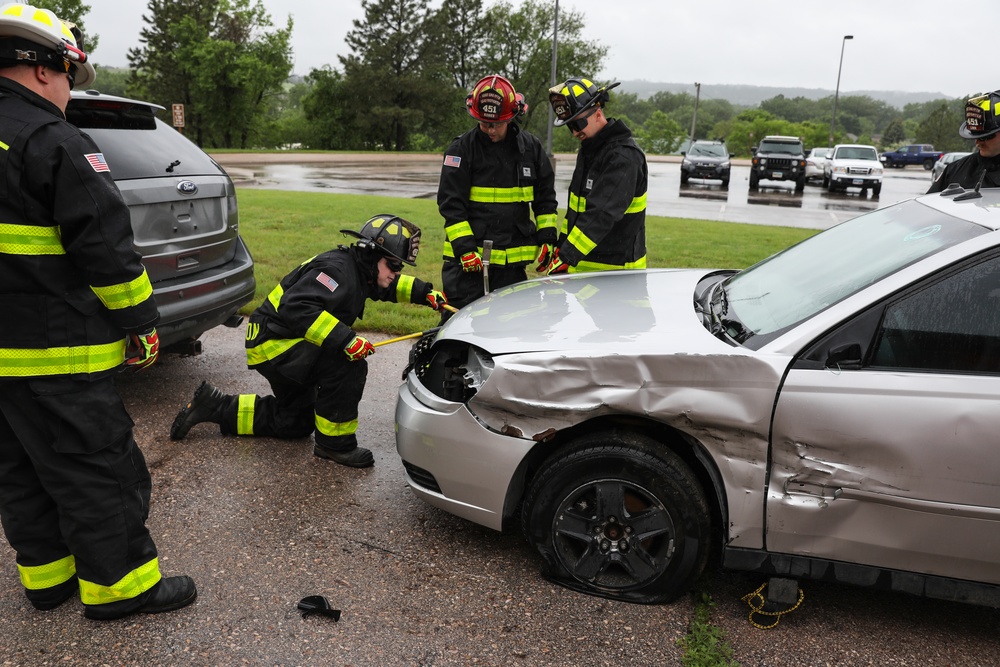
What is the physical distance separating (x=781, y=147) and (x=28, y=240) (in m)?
24.4

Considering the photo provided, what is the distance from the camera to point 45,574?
8.46ft

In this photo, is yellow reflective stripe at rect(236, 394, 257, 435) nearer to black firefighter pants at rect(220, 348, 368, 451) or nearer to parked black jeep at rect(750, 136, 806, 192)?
black firefighter pants at rect(220, 348, 368, 451)

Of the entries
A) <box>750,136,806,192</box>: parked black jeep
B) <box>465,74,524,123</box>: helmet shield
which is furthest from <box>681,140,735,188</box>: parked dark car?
<box>465,74,524,123</box>: helmet shield

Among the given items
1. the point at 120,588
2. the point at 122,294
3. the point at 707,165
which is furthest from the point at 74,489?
the point at 707,165

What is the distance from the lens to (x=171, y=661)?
2383 mm

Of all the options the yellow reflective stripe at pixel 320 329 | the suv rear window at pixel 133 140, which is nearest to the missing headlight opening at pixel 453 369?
the yellow reflective stripe at pixel 320 329

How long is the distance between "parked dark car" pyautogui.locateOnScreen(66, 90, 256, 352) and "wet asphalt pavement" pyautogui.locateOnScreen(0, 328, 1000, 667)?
1.07 meters

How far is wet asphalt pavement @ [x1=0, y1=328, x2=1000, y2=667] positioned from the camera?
246cm

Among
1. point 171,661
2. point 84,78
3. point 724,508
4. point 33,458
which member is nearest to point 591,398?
point 724,508

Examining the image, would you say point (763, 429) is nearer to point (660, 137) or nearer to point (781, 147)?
point (781, 147)

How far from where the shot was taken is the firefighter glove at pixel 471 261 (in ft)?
14.7

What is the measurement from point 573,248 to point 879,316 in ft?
→ 6.51

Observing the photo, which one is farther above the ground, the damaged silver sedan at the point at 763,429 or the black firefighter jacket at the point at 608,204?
the black firefighter jacket at the point at 608,204

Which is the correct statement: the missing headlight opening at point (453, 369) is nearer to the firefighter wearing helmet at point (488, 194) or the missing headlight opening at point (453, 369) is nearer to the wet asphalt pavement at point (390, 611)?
the wet asphalt pavement at point (390, 611)
